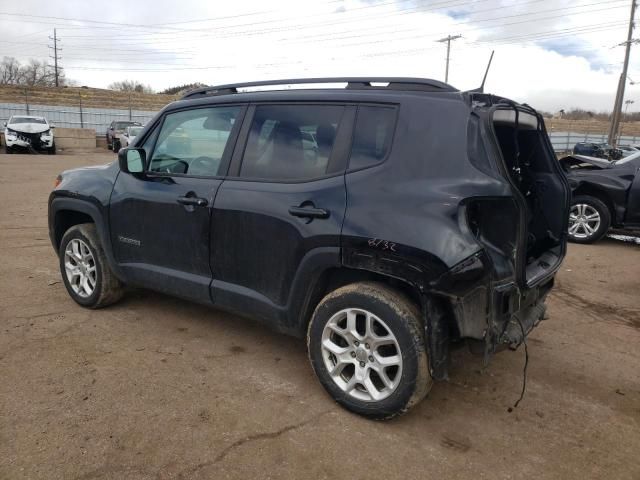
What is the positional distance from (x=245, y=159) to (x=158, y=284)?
4.03ft

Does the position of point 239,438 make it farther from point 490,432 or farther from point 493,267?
point 493,267

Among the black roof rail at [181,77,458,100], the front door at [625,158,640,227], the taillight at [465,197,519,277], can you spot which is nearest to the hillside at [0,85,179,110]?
the front door at [625,158,640,227]

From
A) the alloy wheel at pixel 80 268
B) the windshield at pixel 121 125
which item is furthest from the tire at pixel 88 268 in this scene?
the windshield at pixel 121 125

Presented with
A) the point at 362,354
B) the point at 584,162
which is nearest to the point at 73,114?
the point at 584,162

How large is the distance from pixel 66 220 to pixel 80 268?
53 cm

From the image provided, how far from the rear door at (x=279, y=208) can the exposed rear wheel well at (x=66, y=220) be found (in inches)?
70.4

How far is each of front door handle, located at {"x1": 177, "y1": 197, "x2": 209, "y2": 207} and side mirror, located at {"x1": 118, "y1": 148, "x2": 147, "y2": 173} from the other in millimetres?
548

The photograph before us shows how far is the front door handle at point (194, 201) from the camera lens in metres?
3.34

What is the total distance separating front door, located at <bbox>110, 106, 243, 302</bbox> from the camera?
341 cm

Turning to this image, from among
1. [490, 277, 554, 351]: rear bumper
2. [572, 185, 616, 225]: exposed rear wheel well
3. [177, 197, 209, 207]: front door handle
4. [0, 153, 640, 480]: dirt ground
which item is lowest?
[0, 153, 640, 480]: dirt ground

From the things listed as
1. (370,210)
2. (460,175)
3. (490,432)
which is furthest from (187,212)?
(490,432)

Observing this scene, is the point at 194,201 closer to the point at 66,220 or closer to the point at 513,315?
the point at 66,220

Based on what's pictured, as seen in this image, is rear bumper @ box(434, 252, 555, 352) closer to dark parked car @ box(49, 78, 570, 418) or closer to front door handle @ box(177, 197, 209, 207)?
dark parked car @ box(49, 78, 570, 418)

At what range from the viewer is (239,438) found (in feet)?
8.57
